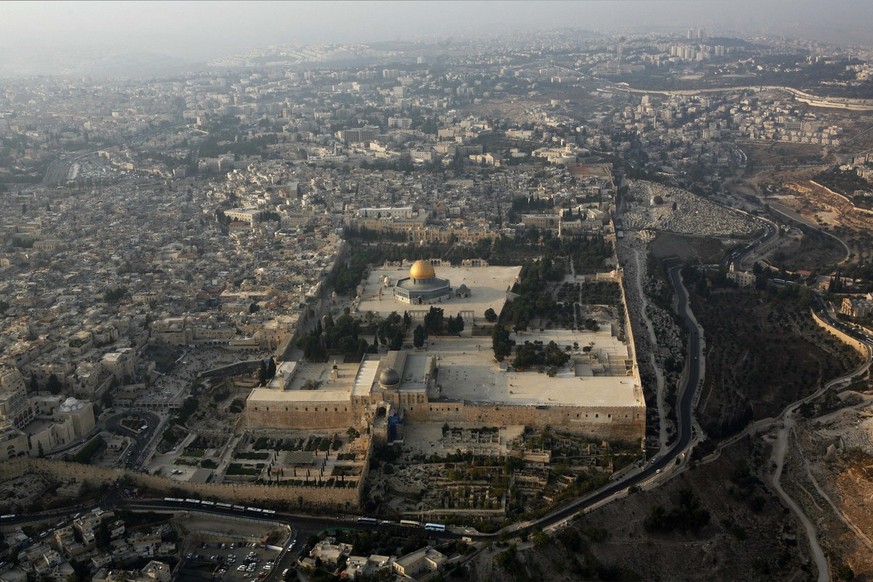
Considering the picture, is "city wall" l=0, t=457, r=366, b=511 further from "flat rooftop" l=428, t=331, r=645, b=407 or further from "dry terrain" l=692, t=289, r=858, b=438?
"dry terrain" l=692, t=289, r=858, b=438

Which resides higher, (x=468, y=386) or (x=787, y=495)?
(x=468, y=386)

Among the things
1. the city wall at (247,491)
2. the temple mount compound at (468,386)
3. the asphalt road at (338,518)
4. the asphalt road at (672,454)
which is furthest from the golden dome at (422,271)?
the city wall at (247,491)

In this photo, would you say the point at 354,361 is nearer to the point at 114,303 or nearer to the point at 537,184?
the point at 114,303

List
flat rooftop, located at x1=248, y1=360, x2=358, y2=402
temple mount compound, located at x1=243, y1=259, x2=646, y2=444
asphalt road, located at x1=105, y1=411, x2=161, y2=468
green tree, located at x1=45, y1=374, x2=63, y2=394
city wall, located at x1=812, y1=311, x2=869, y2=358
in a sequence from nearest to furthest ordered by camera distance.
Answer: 1. asphalt road, located at x1=105, y1=411, x2=161, y2=468
2. temple mount compound, located at x1=243, y1=259, x2=646, y2=444
3. flat rooftop, located at x1=248, y1=360, x2=358, y2=402
4. green tree, located at x1=45, y1=374, x2=63, y2=394
5. city wall, located at x1=812, y1=311, x2=869, y2=358

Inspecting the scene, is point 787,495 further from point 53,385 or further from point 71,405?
point 53,385

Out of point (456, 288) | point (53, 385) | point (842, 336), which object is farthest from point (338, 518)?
point (842, 336)

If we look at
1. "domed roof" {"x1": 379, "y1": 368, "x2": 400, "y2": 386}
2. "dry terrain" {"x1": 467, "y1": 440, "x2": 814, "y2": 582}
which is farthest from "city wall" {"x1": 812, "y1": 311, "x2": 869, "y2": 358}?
"domed roof" {"x1": 379, "y1": 368, "x2": 400, "y2": 386}
